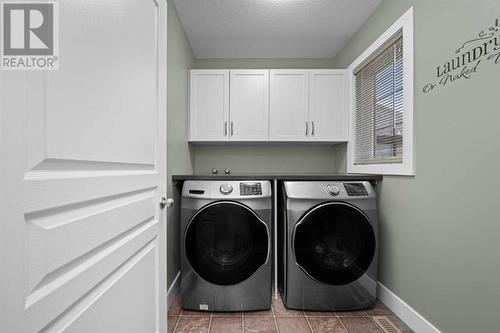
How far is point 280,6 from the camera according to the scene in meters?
2.03

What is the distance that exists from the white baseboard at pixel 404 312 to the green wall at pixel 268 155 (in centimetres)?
143

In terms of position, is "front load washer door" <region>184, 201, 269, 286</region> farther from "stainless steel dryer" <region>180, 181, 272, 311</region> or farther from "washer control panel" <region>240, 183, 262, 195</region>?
"washer control panel" <region>240, 183, 262, 195</region>

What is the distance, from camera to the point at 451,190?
1340mm

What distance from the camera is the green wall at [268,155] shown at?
118 inches

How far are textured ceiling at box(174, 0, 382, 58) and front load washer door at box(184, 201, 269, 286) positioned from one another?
5.18 ft

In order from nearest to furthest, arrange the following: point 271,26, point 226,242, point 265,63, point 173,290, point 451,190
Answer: point 451,190, point 226,242, point 173,290, point 271,26, point 265,63

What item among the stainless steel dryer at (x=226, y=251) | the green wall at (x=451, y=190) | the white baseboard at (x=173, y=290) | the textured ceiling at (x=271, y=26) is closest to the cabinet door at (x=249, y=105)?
the textured ceiling at (x=271, y=26)

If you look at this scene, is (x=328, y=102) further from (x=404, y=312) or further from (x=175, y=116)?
(x=404, y=312)

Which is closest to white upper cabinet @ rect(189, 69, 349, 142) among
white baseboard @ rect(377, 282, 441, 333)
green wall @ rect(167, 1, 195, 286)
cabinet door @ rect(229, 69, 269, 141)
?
cabinet door @ rect(229, 69, 269, 141)

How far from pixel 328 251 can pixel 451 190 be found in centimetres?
85

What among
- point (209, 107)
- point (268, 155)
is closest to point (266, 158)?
point (268, 155)

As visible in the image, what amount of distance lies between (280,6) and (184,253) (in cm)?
205

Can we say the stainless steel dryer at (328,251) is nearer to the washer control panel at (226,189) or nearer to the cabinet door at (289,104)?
the washer control panel at (226,189)

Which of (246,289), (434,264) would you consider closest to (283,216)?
(246,289)
